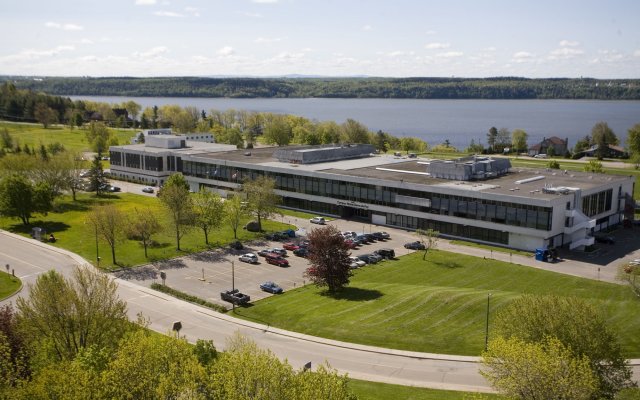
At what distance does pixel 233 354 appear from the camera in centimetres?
2814

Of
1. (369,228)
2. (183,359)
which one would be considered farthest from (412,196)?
(183,359)

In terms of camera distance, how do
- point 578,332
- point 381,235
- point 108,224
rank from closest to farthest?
1. point 578,332
2. point 108,224
3. point 381,235

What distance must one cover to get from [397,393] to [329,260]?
64.8 feet

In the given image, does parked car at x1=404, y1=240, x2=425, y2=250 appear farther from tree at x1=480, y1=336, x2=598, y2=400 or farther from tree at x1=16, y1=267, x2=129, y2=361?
tree at x1=16, y1=267, x2=129, y2=361

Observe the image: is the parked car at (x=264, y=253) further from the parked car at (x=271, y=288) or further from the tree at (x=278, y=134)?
the tree at (x=278, y=134)

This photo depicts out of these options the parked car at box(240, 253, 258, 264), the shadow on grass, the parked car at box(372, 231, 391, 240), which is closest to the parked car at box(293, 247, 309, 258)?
the parked car at box(240, 253, 258, 264)

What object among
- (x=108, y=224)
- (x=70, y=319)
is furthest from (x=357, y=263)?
(x=70, y=319)

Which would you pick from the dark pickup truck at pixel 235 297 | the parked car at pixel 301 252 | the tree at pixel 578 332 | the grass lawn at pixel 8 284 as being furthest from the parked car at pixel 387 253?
the grass lawn at pixel 8 284

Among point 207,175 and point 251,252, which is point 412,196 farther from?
point 207,175

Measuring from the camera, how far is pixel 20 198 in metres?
81.2

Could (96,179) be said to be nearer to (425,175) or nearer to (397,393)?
(425,175)

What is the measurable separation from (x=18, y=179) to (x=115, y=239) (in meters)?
23.1

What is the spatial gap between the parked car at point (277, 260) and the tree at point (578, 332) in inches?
1325

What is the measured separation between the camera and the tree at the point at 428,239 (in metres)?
68.7
